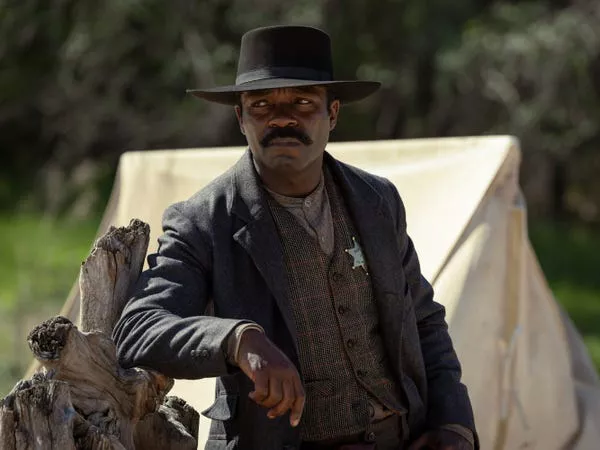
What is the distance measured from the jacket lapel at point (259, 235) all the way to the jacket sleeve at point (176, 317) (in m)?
0.10

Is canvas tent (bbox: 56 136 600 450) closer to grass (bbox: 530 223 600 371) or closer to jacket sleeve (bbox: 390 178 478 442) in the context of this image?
jacket sleeve (bbox: 390 178 478 442)

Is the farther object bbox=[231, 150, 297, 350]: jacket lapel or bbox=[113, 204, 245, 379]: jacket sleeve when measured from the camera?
bbox=[231, 150, 297, 350]: jacket lapel

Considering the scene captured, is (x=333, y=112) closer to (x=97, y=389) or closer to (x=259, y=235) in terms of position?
(x=259, y=235)

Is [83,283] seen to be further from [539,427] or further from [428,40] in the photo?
[428,40]

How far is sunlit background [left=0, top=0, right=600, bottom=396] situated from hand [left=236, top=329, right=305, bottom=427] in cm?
709

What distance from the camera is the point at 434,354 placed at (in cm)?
308

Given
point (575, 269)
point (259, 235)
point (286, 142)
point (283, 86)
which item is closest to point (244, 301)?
point (259, 235)

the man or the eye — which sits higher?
the eye

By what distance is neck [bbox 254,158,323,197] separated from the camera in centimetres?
285

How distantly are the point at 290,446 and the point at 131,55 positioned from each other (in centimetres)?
845

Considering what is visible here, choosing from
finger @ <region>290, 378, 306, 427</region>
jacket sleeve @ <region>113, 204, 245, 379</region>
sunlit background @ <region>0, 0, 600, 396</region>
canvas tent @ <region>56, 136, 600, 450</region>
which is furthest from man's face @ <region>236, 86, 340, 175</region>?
sunlit background @ <region>0, 0, 600, 396</region>

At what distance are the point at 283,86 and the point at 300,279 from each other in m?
0.44

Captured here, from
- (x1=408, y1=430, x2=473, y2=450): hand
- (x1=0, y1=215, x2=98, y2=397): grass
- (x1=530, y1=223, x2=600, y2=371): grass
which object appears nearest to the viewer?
(x1=408, y1=430, x2=473, y2=450): hand

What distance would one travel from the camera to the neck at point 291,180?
2.85 meters
